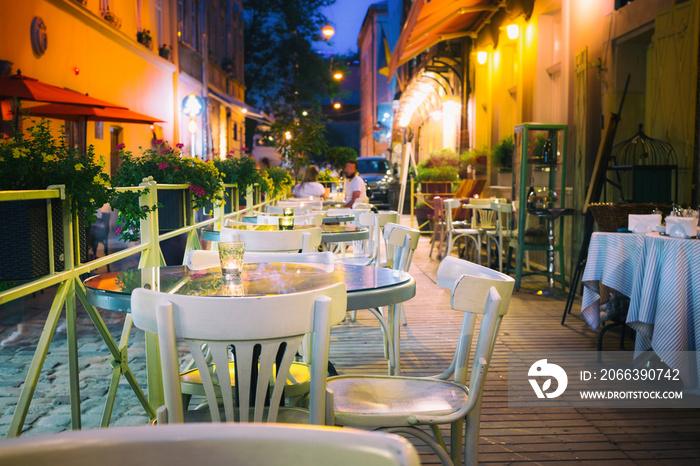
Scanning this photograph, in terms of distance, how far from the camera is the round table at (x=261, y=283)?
2266 mm

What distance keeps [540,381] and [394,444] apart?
365 cm

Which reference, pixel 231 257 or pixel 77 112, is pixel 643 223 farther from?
pixel 77 112

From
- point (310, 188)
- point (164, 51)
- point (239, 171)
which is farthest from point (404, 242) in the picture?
point (164, 51)

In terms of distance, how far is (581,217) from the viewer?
7.36 m

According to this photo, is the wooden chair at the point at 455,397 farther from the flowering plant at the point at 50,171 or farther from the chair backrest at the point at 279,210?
the chair backrest at the point at 279,210

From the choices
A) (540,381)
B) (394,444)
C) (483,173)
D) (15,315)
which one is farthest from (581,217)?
(394,444)

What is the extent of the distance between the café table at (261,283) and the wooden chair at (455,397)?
0.31m

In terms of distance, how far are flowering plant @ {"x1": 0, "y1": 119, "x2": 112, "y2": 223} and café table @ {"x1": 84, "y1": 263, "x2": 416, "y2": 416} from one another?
0.34 metres

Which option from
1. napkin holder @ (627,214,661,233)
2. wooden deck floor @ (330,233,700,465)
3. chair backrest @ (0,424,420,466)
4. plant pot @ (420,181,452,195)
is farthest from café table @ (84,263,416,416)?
plant pot @ (420,181,452,195)

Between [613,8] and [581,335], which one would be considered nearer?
[581,335]

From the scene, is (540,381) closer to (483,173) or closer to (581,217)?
(581,217)

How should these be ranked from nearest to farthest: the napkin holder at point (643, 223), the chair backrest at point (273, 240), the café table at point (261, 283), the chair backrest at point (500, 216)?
the café table at point (261, 283) < the chair backrest at point (273, 240) < the napkin holder at point (643, 223) < the chair backrest at point (500, 216)

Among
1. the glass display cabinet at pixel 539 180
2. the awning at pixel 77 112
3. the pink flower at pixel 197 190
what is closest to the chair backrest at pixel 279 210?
the pink flower at pixel 197 190

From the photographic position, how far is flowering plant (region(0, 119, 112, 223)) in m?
2.43
